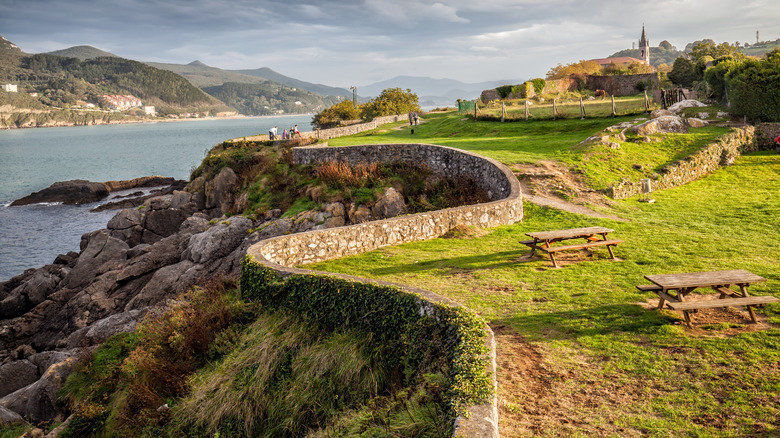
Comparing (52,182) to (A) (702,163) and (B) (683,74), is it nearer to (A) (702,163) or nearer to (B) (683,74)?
(A) (702,163)

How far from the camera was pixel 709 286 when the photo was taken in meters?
7.53

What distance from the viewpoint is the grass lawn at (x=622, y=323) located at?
5621 millimetres

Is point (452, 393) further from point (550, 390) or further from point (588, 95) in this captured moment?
point (588, 95)

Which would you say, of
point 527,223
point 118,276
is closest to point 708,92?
point 527,223

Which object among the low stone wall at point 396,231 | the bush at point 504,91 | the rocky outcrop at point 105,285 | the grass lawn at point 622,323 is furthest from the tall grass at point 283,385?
the bush at point 504,91

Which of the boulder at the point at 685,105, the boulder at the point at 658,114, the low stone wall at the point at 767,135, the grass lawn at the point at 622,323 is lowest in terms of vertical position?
the grass lawn at the point at 622,323

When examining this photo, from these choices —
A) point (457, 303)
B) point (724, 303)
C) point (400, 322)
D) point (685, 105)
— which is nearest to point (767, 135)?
point (685, 105)

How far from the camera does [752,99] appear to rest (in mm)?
23719

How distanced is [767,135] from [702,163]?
547 centimetres

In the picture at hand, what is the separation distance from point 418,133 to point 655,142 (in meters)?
18.9

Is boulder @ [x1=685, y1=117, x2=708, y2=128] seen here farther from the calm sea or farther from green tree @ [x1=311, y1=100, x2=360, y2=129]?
the calm sea

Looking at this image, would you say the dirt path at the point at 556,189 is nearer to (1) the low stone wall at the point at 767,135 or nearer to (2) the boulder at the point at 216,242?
(1) the low stone wall at the point at 767,135

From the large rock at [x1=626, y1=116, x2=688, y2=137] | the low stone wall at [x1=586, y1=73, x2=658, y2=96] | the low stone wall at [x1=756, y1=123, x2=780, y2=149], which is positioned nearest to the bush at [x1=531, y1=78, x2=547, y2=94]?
the low stone wall at [x1=586, y1=73, x2=658, y2=96]

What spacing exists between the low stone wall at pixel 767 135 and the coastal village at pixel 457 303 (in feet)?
0.31
